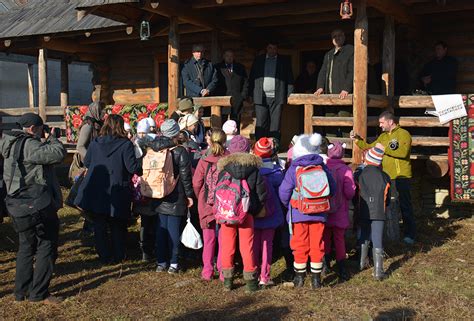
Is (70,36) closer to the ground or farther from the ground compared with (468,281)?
farther from the ground

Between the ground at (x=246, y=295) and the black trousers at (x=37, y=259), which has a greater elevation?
the black trousers at (x=37, y=259)

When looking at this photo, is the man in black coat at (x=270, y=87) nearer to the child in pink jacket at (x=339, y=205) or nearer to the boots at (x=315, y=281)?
the child in pink jacket at (x=339, y=205)

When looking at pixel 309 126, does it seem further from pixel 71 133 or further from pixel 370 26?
pixel 71 133

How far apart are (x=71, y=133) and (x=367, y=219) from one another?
763 centimetres

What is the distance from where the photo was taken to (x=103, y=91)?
14391 millimetres

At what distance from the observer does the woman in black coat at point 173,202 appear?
6.20 meters

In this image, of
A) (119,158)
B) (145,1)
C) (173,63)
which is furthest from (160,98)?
(119,158)

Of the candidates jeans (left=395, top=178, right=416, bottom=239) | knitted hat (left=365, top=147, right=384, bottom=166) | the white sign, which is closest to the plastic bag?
knitted hat (left=365, top=147, right=384, bottom=166)

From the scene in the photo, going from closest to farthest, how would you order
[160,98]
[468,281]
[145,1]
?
[468,281]
[145,1]
[160,98]

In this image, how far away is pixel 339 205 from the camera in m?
5.89

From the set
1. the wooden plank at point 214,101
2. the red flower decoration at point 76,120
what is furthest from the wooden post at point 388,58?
the red flower decoration at point 76,120

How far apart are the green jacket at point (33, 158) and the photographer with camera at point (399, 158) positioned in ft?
13.5

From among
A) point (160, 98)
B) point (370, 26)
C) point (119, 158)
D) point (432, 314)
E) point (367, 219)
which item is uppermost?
point (370, 26)

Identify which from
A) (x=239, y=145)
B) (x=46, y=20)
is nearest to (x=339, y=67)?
(x=239, y=145)
